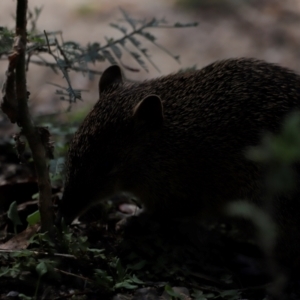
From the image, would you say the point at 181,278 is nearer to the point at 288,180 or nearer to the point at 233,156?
the point at 233,156

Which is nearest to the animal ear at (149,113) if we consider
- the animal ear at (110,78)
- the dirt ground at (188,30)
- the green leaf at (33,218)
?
the animal ear at (110,78)

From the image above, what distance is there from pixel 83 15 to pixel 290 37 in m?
3.71

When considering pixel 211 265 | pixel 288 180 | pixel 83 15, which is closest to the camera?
pixel 288 180

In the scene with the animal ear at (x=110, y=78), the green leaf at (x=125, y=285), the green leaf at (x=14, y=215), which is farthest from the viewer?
the animal ear at (x=110, y=78)

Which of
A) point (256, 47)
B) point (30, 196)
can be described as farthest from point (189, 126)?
point (256, 47)

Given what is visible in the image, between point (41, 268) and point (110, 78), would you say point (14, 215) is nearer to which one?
point (41, 268)

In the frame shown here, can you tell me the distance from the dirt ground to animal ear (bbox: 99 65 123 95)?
146 inches

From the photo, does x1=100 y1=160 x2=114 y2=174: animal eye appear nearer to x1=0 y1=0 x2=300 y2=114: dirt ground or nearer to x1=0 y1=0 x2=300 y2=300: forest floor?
x1=0 y1=0 x2=300 y2=300: forest floor

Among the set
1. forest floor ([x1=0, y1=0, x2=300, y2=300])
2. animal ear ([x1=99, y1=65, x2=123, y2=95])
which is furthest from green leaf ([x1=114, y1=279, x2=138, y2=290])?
animal ear ([x1=99, y1=65, x2=123, y2=95])

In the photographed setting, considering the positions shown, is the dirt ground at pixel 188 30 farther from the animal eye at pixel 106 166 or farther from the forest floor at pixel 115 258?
the animal eye at pixel 106 166

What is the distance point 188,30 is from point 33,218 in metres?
6.95

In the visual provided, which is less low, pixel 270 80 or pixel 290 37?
pixel 290 37

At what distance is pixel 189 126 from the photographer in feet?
19.1

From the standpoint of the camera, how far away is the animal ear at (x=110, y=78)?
6.09m
